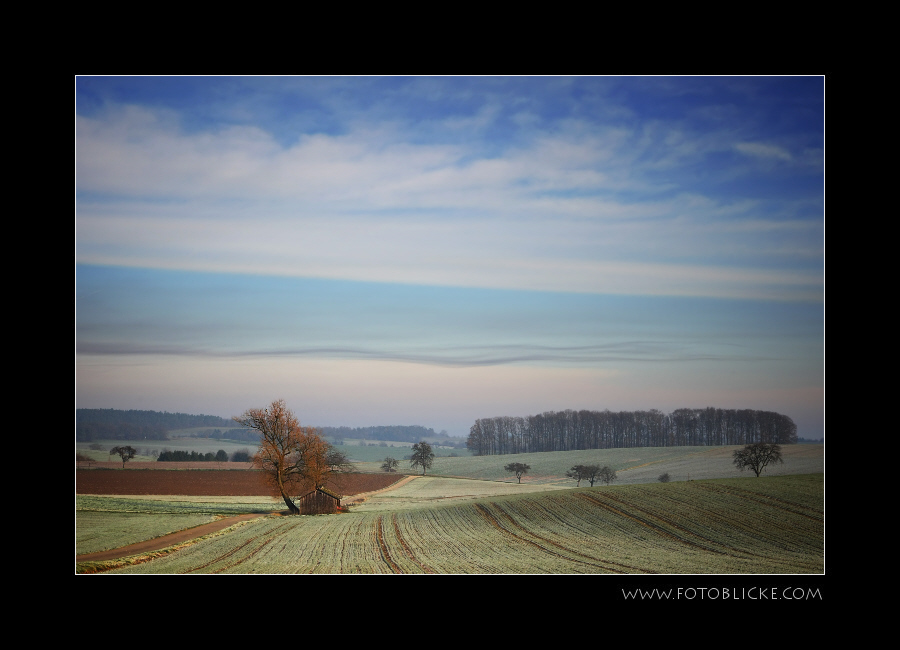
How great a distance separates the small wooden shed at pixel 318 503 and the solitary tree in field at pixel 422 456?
36.3 meters

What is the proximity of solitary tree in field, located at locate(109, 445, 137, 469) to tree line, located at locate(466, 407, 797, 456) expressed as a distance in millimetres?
48289

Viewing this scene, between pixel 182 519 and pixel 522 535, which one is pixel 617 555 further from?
pixel 182 519

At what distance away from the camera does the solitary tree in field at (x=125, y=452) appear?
50000mm

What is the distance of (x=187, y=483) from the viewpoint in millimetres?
54188

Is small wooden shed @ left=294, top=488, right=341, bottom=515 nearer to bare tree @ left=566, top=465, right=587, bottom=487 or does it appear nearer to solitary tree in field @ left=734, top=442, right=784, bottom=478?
solitary tree in field @ left=734, top=442, right=784, bottom=478

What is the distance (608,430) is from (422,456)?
29.8 metres

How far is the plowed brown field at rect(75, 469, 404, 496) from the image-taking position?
4725 cm

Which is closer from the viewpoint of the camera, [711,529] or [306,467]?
[711,529]

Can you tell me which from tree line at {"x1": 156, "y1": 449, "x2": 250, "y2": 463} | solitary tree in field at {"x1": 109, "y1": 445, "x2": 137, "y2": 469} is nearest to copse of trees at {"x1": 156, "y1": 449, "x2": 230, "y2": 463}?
tree line at {"x1": 156, "y1": 449, "x2": 250, "y2": 463}

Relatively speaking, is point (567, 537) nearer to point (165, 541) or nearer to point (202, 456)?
point (165, 541)
